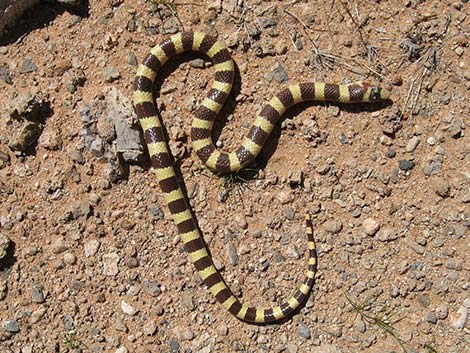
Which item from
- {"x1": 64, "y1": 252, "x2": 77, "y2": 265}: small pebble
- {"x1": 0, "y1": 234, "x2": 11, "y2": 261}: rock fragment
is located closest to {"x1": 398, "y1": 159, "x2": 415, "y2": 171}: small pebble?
{"x1": 64, "y1": 252, "x2": 77, "y2": 265}: small pebble

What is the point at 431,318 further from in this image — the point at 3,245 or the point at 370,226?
the point at 3,245

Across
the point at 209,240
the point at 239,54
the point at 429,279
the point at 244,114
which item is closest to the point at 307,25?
the point at 239,54

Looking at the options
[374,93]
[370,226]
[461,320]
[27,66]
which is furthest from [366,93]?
[27,66]

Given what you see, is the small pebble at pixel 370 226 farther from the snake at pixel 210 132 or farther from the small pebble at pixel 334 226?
the snake at pixel 210 132

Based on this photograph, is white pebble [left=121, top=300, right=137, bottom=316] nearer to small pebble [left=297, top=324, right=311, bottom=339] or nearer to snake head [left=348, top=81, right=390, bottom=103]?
small pebble [left=297, top=324, right=311, bottom=339]

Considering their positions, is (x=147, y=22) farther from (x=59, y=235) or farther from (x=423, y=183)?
(x=423, y=183)
